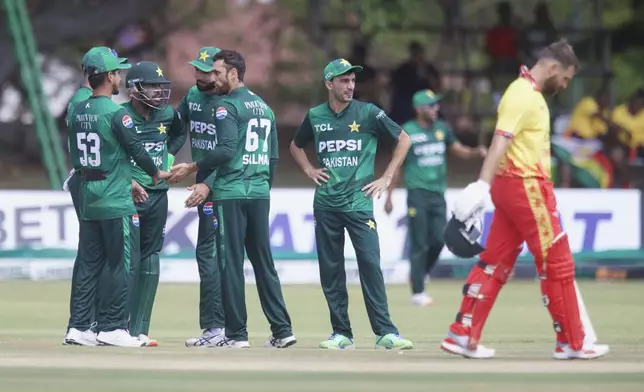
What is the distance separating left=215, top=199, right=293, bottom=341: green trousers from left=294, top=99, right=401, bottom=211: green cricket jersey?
58cm

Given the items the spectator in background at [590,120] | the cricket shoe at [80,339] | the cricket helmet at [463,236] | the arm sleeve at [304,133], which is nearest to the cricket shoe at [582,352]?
the cricket helmet at [463,236]

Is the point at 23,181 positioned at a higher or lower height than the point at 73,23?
lower

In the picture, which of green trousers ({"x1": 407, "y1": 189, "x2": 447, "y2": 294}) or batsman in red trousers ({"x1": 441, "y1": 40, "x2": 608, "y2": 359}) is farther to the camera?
green trousers ({"x1": 407, "y1": 189, "x2": 447, "y2": 294})

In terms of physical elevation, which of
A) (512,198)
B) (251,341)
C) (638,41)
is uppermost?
(638,41)

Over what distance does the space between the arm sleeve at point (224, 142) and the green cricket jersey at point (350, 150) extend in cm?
90

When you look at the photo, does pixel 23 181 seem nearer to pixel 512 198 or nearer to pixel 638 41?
pixel 638 41

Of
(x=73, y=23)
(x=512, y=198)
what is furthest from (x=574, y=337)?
(x=73, y=23)

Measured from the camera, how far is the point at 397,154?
11500 millimetres

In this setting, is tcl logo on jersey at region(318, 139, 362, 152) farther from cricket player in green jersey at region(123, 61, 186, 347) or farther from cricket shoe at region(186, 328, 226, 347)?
cricket shoe at region(186, 328, 226, 347)

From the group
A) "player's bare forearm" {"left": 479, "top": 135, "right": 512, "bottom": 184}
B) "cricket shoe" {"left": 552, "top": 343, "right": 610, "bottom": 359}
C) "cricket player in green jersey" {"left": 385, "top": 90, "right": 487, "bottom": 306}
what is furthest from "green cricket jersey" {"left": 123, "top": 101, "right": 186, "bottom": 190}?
"cricket player in green jersey" {"left": 385, "top": 90, "right": 487, "bottom": 306}

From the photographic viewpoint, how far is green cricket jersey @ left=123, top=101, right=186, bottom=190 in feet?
37.5

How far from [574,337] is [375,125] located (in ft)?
8.15

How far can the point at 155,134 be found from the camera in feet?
37.7

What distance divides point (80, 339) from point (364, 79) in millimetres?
14881
